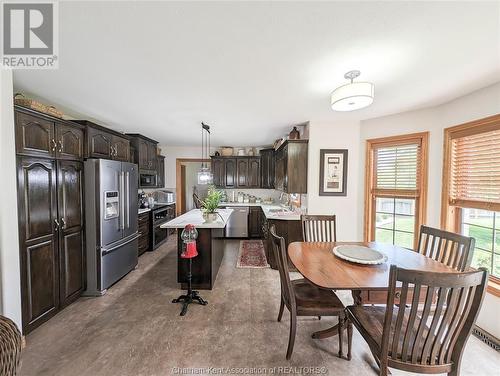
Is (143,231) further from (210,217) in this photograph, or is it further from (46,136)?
(46,136)

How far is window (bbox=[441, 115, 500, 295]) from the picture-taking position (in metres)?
2.03

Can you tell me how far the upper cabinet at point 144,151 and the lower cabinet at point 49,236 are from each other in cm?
169

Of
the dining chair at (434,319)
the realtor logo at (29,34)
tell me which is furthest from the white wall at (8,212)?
the dining chair at (434,319)

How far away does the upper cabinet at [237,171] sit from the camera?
5.57 meters

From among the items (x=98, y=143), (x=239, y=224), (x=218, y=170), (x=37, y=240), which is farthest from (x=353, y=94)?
(x=218, y=170)

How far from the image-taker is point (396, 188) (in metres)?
3.03

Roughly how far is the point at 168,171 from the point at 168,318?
14.0ft

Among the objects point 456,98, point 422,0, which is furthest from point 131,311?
point 456,98

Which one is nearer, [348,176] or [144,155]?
[348,176]

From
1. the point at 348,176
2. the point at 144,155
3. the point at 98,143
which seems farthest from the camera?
the point at 144,155

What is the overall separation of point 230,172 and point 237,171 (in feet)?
0.63

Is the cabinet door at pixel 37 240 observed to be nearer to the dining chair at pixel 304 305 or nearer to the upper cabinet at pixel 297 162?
the dining chair at pixel 304 305

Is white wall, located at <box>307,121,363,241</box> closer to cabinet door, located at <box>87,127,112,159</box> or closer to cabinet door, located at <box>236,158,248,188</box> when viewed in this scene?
cabinet door, located at <box>236,158,248,188</box>

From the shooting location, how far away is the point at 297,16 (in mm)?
1195
